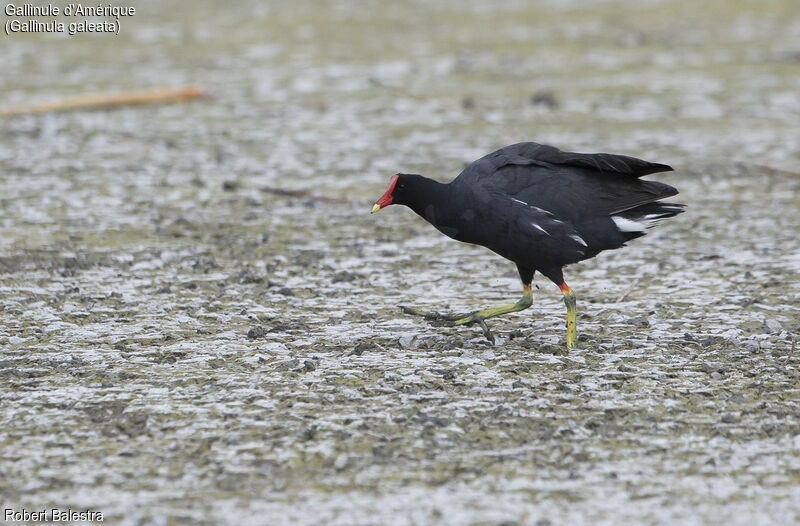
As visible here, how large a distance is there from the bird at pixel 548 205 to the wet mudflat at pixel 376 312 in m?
0.44

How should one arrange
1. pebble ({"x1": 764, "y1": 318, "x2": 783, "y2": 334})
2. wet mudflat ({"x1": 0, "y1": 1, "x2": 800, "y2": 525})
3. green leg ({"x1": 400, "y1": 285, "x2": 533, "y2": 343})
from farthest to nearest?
green leg ({"x1": 400, "y1": 285, "x2": 533, "y2": 343})
pebble ({"x1": 764, "y1": 318, "x2": 783, "y2": 334})
wet mudflat ({"x1": 0, "y1": 1, "x2": 800, "y2": 525})

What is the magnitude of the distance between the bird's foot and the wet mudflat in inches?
1.8

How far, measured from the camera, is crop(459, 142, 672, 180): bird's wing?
4809mm

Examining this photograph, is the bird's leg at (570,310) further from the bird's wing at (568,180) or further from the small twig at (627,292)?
the small twig at (627,292)

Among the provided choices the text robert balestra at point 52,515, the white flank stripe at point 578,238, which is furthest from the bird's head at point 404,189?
the text robert balestra at point 52,515

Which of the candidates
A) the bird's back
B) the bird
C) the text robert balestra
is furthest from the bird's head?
the text robert balestra

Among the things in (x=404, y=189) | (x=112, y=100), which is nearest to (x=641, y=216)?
(x=404, y=189)

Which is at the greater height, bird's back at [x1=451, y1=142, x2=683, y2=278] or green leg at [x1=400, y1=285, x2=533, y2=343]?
bird's back at [x1=451, y1=142, x2=683, y2=278]

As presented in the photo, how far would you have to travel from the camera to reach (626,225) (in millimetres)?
4797

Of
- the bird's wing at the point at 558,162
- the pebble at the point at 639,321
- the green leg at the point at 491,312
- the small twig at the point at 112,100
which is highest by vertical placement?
the small twig at the point at 112,100

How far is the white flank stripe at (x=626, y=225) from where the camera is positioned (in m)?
4.80

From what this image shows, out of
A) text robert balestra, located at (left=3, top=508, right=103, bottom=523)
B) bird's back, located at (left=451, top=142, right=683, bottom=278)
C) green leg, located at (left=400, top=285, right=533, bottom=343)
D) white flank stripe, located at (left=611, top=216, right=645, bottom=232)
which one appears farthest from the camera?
green leg, located at (left=400, top=285, right=533, bottom=343)

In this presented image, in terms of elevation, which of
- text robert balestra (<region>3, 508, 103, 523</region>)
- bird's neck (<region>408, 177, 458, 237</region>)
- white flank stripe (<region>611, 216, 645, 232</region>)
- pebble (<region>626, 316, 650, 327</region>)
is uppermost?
bird's neck (<region>408, 177, 458, 237</region>)

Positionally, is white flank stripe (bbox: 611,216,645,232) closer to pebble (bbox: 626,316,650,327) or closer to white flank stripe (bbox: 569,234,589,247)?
white flank stripe (bbox: 569,234,589,247)
